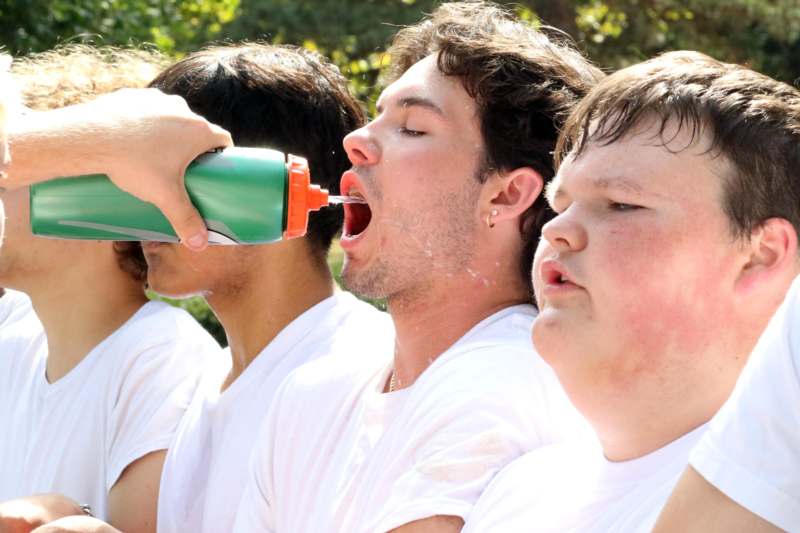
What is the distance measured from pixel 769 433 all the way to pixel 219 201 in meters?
1.25

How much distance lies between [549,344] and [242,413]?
1.14 m

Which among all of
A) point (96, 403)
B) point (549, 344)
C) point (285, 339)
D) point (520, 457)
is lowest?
point (96, 403)

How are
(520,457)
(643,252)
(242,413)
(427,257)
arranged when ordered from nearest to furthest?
(643,252), (520,457), (427,257), (242,413)

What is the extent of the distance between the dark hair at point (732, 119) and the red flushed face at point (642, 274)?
3 cm

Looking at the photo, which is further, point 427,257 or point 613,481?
point 427,257

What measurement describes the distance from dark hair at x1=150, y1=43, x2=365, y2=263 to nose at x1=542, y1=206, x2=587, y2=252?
1.27 metres

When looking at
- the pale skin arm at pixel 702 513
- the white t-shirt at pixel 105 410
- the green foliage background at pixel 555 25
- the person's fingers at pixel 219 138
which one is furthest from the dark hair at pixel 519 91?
the green foliage background at pixel 555 25

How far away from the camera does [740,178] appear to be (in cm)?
184

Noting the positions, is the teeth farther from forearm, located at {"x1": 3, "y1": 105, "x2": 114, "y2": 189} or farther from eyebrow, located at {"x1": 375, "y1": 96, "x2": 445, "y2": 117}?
forearm, located at {"x1": 3, "y1": 105, "x2": 114, "y2": 189}

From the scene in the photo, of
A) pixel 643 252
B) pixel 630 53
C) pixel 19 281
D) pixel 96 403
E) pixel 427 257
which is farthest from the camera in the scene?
pixel 630 53

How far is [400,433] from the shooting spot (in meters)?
2.29

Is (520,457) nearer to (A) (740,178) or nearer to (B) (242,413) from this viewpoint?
(A) (740,178)

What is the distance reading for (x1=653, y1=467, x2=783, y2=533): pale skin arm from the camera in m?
1.30

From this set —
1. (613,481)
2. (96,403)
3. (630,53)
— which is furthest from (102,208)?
(630,53)
